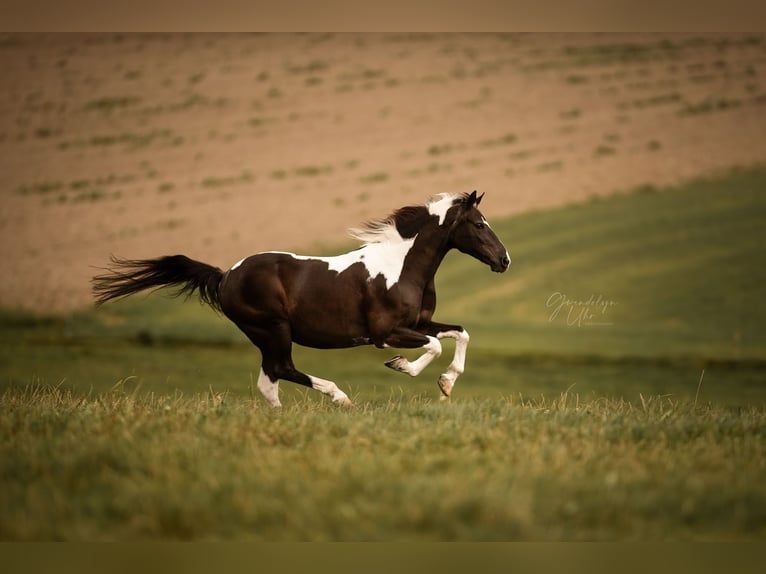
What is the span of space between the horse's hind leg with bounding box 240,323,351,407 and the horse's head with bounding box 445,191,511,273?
1568 millimetres

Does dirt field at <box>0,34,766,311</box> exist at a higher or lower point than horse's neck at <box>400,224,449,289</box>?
higher

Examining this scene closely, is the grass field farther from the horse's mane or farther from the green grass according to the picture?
the horse's mane

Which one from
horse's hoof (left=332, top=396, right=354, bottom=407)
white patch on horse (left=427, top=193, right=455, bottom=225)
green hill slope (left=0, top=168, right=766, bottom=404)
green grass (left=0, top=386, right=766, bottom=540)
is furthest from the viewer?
green hill slope (left=0, top=168, right=766, bottom=404)

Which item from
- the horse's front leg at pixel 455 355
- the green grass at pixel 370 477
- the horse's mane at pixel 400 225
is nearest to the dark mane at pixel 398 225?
the horse's mane at pixel 400 225

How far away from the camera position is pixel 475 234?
247 inches

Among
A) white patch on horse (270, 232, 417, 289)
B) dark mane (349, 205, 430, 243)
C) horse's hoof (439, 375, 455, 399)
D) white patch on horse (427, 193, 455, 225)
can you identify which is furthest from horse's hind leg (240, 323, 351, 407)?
white patch on horse (427, 193, 455, 225)

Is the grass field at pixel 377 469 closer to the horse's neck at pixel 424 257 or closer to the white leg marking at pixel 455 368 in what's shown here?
the white leg marking at pixel 455 368

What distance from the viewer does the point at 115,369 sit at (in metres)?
12.6

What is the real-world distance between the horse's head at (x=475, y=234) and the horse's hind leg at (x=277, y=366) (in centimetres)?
157

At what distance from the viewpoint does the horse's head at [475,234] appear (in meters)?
6.26

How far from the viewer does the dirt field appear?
63.4 ft

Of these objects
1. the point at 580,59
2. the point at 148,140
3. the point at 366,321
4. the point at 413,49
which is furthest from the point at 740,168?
the point at 366,321

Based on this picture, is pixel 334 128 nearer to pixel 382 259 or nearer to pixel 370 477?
pixel 382 259

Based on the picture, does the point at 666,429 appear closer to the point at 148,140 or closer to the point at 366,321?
the point at 366,321
